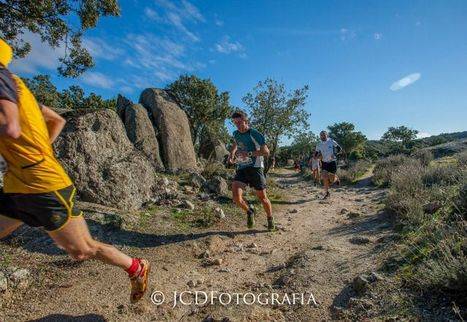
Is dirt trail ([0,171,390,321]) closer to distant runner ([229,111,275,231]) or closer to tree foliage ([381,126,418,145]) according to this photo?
distant runner ([229,111,275,231])

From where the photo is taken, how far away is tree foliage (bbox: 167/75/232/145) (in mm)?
27125

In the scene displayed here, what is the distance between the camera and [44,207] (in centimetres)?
263

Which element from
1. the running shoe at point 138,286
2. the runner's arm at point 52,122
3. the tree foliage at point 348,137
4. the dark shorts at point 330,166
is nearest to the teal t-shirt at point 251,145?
the running shoe at point 138,286

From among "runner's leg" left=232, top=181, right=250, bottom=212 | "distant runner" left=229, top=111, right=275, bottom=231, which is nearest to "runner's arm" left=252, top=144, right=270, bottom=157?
"distant runner" left=229, top=111, right=275, bottom=231

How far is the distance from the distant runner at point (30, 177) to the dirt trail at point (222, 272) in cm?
101

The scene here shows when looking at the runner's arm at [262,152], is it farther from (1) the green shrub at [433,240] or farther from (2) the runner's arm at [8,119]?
(2) the runner's arm at [8,119]

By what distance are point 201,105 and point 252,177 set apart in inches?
827

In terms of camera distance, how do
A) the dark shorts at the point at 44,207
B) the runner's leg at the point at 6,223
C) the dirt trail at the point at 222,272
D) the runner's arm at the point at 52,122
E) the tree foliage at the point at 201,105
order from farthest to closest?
the tree foliage at the point at 201,105 → the dirt trail at the point at 222,272 → the runner's arm at the point at 52,122 → the runner's leg at the point at 6,223 → the dark shorts at the point at 44,207

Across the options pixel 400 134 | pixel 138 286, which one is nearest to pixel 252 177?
pixel 138 286

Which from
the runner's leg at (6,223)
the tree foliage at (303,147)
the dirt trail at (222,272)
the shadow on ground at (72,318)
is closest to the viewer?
the runner's leg at (6,223)

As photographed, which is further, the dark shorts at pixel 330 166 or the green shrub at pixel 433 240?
the dark shorts at pixel 330 166

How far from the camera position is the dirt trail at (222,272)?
11.2 feet

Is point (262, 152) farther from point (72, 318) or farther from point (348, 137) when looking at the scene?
point (348, 137)

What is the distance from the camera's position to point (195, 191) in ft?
31.4
